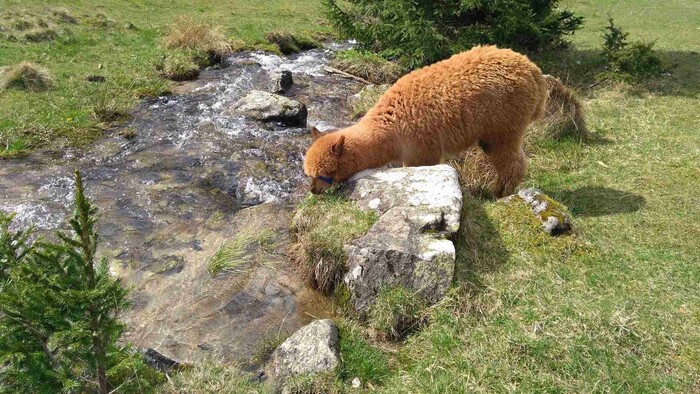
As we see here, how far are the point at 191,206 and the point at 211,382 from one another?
387 centimetres

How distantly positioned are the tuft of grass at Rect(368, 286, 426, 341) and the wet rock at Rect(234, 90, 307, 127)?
6.83m

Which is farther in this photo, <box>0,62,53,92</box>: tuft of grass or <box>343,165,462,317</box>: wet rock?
<box>0,62,53,92</box>: tuft of grass

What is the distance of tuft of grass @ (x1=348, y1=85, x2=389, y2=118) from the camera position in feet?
37.9

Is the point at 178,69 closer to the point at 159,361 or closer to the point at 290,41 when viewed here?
the point at 290,41

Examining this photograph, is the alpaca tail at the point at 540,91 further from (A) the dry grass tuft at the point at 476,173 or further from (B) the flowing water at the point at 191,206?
(B) the flowing water at the point at 191,206

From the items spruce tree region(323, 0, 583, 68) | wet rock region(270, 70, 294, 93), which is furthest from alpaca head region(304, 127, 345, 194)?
spruce tree region(323, 0, 583, 68)

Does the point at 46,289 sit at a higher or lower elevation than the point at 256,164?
Result: higher

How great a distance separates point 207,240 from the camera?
6840 mm

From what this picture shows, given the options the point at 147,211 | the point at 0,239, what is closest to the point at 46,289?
the point at 0,239

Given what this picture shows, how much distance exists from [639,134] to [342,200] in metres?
6.65

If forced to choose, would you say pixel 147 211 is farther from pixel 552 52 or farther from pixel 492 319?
pixel 552 52

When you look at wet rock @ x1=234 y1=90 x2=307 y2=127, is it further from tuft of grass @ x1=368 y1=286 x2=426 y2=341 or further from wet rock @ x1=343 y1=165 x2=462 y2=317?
tuft of grass @ x1=368 y1=286 x2=426 y2=341

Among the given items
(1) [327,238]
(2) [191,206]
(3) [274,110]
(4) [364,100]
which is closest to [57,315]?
(1) [327,238]

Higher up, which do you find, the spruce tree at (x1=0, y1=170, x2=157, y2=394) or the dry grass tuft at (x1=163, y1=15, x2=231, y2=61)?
the spruce tree at (x1=0, y1=170, x2=157, y2=394)
